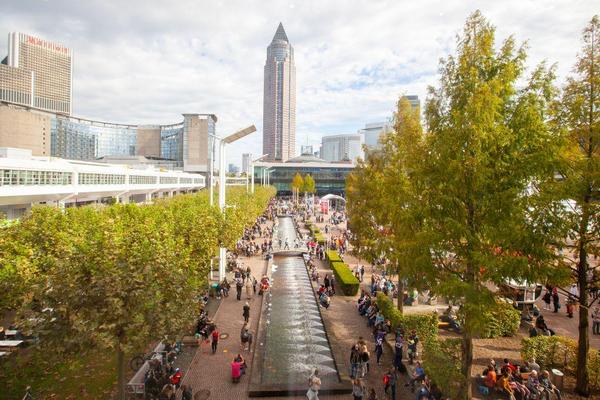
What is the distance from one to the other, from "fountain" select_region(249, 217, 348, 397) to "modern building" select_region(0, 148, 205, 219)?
19.1 meters

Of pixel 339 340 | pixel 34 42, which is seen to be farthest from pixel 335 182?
pixel 34 42

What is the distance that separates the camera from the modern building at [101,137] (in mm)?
117062

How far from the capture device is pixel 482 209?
871 cm

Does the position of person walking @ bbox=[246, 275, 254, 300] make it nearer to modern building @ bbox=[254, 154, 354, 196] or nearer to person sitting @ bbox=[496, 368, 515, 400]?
person sitting @ bbox=[496, 368, 515, 400]

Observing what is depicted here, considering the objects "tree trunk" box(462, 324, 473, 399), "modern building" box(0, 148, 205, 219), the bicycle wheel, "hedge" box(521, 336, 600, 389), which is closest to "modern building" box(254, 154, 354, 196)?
"modern building" box(0, 148, 205, 219)

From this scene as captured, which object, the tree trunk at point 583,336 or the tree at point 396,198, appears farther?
the tree trunk at point 583,336

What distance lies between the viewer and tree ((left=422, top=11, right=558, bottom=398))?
8.27 m

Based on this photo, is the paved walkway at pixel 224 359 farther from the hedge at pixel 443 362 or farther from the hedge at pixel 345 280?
the hedge at pixel 443 362

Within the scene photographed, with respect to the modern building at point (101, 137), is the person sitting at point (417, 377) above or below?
below

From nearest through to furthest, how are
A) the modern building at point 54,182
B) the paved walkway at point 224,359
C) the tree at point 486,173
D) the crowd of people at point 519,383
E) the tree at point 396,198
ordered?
the tree at point 486,173 < the tree at point 396,198 < the crowd of people at point 519,383 < the paved walkway at point 224,359 < the modern building at point 54,182

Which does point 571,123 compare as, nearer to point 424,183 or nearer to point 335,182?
point 424,183

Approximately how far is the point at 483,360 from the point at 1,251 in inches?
719

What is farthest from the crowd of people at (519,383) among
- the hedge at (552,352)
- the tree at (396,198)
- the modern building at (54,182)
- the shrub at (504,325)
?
the modern building at (54,182)

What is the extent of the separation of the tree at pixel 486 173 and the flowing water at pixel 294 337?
5.31 metres
